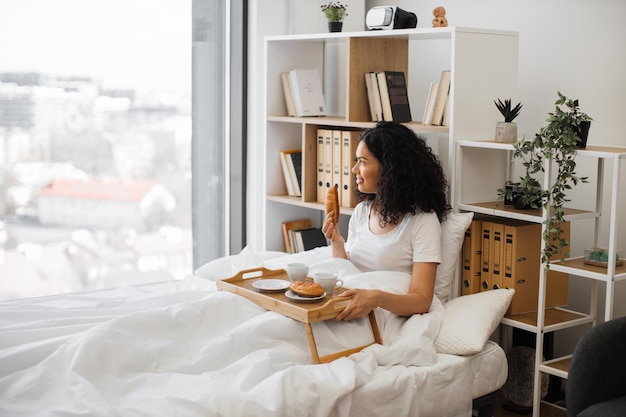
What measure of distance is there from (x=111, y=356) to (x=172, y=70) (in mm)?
1998

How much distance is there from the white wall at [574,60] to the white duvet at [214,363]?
3.25ft

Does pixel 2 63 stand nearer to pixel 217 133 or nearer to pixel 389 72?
pixel 217 133

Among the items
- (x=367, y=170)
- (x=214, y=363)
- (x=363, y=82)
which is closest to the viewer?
(x=214, y=363)

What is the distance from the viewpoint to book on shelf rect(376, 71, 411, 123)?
3.31 m

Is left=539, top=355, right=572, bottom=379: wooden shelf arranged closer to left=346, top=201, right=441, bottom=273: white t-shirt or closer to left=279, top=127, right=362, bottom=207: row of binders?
left=346, top=201, right=441, bottom=273: white t-shirt

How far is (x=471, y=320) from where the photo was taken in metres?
2.71

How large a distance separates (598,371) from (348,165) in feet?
5.25

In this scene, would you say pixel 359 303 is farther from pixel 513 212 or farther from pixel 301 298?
pixel 513 212

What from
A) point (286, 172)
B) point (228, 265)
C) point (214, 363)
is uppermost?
point (286, 172)

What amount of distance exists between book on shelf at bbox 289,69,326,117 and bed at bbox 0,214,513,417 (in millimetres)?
1049

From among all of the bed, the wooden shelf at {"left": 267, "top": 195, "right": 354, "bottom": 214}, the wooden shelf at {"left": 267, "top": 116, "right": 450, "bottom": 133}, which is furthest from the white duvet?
the wooden shelf at {"left": 267, "top": 195, "right": 354, "bottom": 214}

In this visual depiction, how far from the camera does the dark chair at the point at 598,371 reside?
222cm

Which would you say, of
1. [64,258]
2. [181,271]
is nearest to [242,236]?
[181,271]

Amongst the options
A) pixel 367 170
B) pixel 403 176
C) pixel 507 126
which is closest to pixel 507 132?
pixel 507 126
